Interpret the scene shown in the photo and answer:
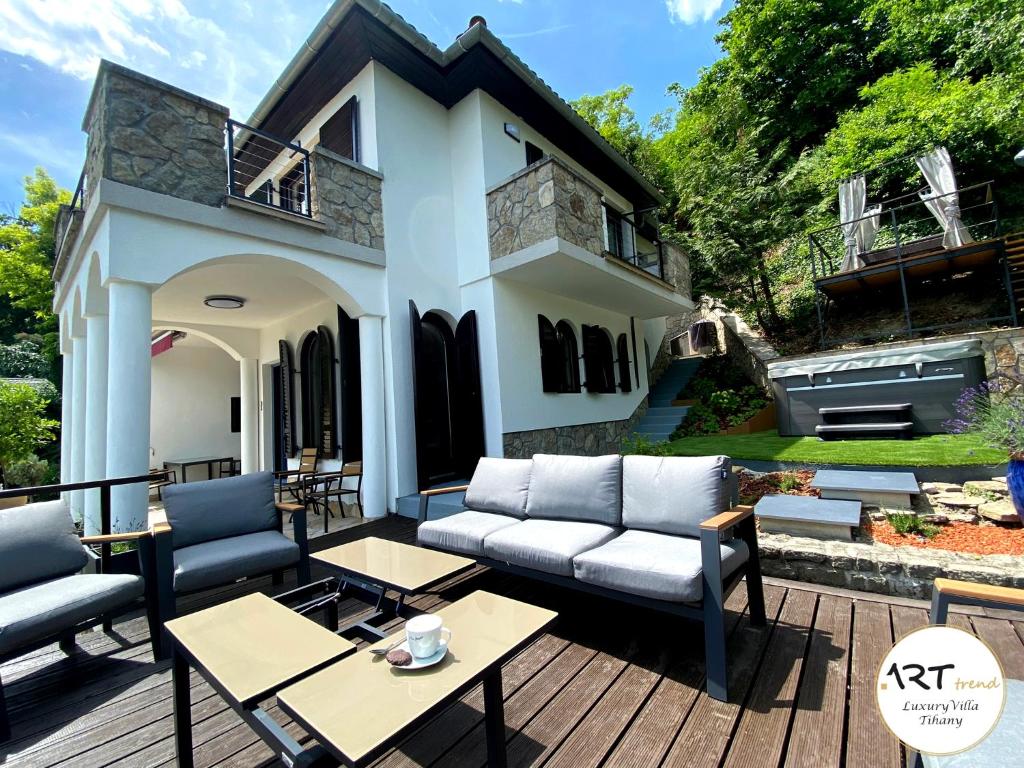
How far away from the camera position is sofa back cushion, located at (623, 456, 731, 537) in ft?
7.94

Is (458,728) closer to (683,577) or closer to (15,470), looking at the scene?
(683,577)

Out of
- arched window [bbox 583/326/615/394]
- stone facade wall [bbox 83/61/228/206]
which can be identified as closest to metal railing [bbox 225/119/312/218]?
stone facade wall [bbox 83/61/228/206]

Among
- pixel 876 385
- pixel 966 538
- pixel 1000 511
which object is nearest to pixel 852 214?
pixel 876 385

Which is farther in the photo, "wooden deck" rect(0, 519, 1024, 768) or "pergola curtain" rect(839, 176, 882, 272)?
"pergola curtain" rect(839, 176, 882, 272)

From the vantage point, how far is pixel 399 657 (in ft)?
4.82

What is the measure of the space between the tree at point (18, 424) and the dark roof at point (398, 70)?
6855 mm

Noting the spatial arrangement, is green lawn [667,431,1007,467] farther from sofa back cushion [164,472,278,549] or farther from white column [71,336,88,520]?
white column [71,336,88,520]

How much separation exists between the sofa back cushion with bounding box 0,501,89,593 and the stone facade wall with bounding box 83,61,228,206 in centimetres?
294

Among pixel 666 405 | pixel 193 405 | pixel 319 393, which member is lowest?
pixel 666 405

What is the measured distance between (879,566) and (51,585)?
5051 millimetres

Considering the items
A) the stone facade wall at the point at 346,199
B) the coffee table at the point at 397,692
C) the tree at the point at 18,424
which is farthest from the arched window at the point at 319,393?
the coffee table at the point at 397,692

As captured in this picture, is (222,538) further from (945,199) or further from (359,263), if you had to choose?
(945,199)

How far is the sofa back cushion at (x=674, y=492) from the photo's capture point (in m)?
2.42

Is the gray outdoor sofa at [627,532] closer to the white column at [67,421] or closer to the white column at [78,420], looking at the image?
the white column at [78,420]
